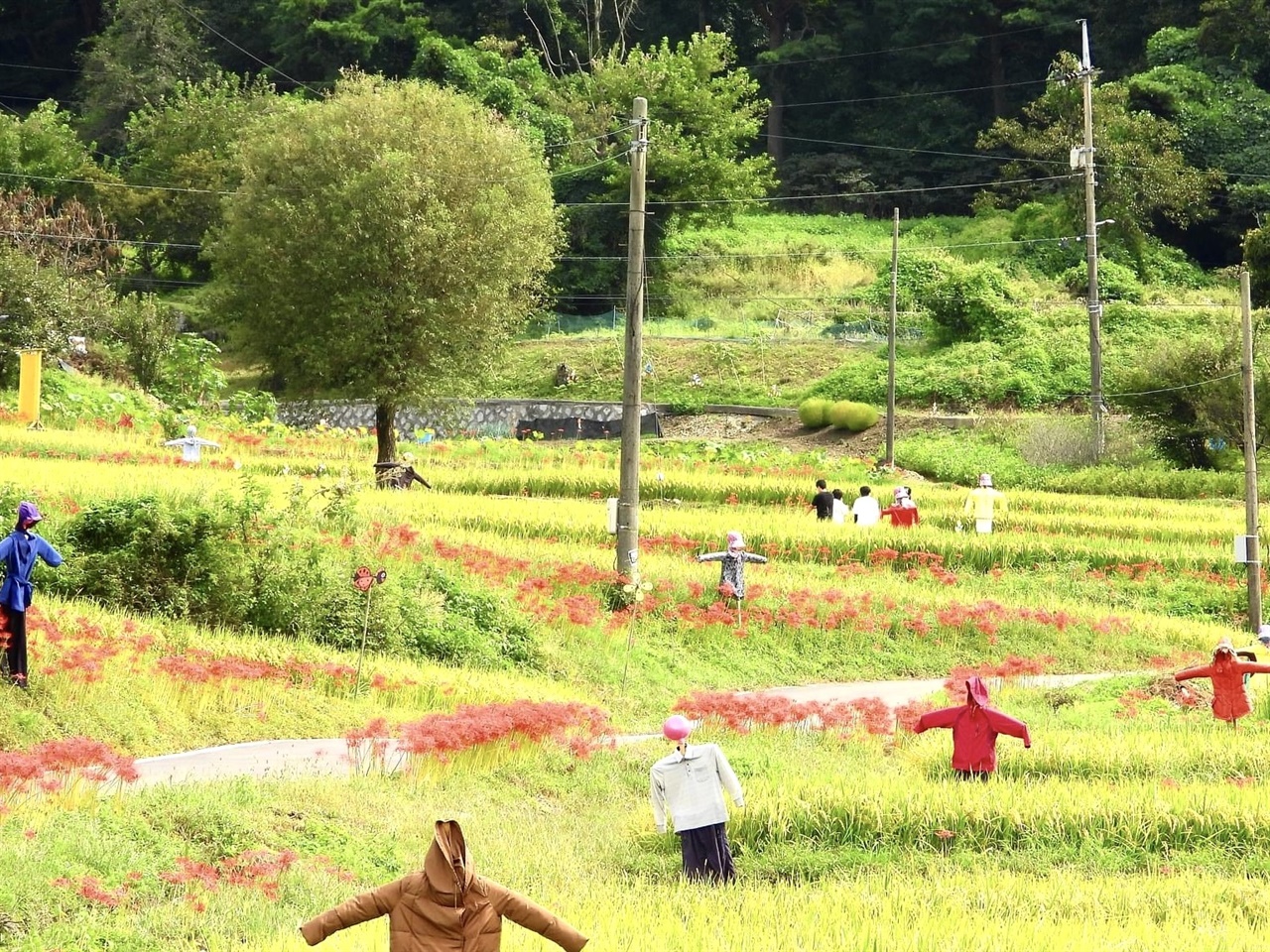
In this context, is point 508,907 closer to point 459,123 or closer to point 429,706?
point 429,706

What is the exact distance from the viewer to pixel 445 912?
27.3 ft

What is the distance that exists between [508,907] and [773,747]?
9591 millimetres

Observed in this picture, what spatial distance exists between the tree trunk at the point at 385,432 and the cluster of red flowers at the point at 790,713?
17.5 m

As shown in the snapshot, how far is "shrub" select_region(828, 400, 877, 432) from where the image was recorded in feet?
171

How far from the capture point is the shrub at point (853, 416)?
52.1m

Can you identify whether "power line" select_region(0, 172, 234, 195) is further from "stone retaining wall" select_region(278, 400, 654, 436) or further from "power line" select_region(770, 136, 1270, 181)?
"power line" select_region(770, 136, 1270, 181)

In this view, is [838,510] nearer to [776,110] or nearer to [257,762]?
[257,762]

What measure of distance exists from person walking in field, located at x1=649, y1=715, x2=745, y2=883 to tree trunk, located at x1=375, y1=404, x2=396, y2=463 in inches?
935

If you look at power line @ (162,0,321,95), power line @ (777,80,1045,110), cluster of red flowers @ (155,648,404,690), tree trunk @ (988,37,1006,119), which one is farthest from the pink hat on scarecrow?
power line @ (162,0,321,95)

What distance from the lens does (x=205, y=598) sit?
19469 millimetres

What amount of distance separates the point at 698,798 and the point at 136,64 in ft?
240

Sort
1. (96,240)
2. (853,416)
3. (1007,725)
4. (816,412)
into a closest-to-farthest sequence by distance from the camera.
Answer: (1007,725), (853,416), (816,412), (96,240)

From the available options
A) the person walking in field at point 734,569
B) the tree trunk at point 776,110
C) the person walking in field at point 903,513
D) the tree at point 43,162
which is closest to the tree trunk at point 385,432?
the person walking in field at point 903,513

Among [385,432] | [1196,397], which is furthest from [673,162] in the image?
[385,432]
